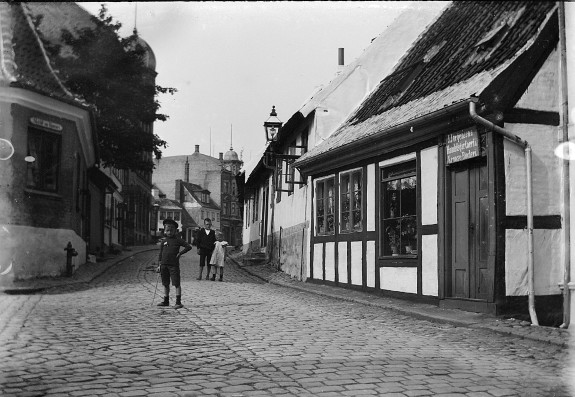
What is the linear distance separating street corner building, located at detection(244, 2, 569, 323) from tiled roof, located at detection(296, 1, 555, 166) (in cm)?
4

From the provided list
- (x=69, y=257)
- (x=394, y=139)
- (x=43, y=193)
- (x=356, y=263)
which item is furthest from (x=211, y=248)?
(x=394, y=139)

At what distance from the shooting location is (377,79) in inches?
701

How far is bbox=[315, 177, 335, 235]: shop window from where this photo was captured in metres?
15.8

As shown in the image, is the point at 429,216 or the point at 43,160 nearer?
the point at 429,216

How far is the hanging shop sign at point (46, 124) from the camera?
578 inches

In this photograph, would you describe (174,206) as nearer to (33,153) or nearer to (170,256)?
(33,153)

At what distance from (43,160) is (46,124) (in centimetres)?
87

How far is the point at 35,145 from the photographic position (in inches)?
591

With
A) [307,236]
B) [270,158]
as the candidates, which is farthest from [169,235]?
[270,158]

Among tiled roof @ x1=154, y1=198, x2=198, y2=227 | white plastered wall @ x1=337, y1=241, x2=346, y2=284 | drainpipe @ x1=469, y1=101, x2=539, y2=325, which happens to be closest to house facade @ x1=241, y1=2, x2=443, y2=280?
white plastered wall @ x1=337, y1=241, x2=346, y2=284

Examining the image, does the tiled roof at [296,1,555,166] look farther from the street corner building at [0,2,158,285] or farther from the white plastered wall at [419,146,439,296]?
the street corner building at [0,2,158,285]

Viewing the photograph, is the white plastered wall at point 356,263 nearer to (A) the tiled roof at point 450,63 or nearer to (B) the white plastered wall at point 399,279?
(B) the white plastered wall at point 399,279

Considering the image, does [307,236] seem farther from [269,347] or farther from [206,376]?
[206,376]

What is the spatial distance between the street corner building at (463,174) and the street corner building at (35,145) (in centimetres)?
598
